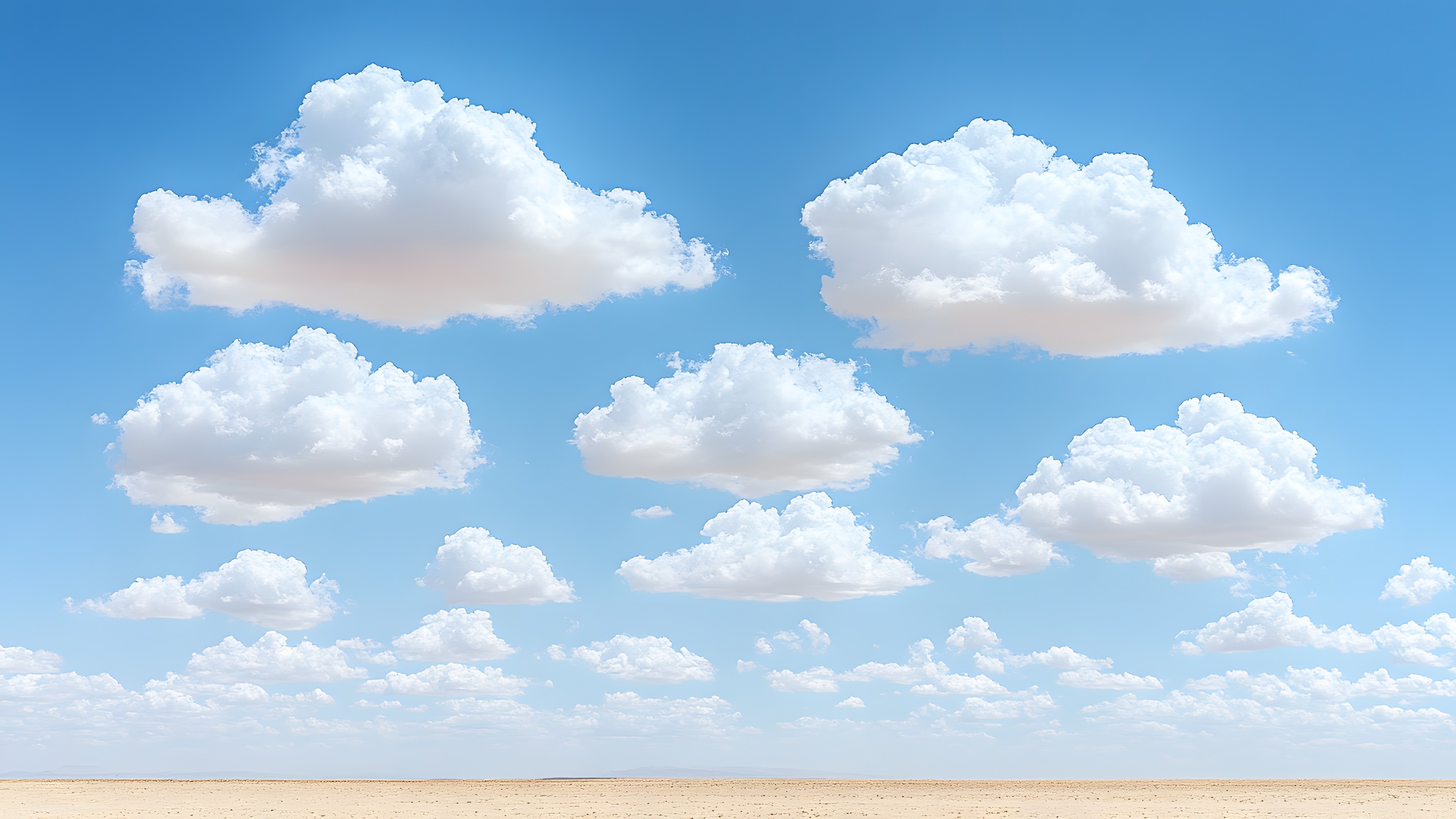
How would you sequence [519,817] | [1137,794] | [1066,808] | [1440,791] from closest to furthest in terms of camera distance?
[519,817]
[1066,808]
[1137,794]
[1440,791]

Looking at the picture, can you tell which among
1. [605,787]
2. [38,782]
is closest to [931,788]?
[605,787]

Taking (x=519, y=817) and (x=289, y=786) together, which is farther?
(x=289, y=786)

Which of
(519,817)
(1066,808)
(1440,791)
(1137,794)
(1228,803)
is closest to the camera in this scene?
(519,817)

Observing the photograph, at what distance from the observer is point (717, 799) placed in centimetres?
9519

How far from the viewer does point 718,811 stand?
259ft

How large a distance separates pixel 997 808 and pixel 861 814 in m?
10.8

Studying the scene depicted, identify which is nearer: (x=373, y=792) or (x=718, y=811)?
(x=718, y=811)

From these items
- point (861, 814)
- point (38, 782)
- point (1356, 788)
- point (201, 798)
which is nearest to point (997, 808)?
point (861, 814)

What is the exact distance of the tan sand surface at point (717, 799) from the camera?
80.3 m

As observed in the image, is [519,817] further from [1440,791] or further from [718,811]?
[1440,791]

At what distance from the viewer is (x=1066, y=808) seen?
279 ft

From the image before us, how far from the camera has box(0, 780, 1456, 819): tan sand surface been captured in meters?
80.3

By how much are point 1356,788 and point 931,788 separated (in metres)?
38.6

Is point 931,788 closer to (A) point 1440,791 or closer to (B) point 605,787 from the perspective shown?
(B) point 605,787
